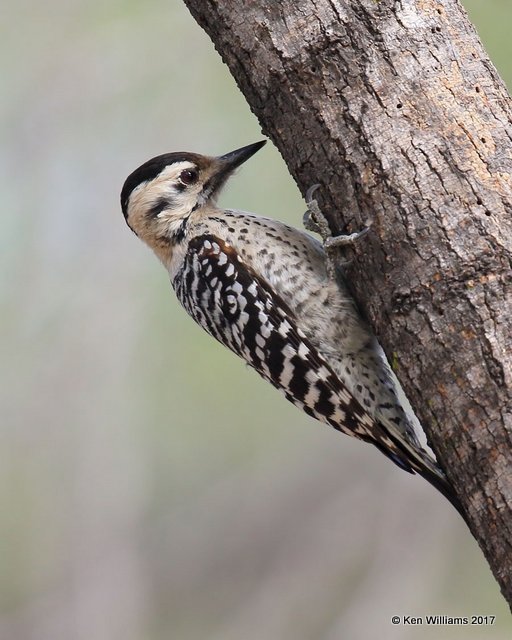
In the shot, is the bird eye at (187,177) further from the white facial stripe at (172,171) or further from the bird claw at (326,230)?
the bird claw at (326,230)

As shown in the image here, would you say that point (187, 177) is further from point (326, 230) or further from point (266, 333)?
point (326, 230)

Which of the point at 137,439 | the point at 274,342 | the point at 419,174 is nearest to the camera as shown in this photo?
the point at 419,174

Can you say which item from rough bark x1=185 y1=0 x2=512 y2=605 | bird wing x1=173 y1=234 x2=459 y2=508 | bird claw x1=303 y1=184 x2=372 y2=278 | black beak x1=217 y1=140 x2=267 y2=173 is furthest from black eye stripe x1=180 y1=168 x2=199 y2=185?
rough bark x1=185 y1=0 x2=512 y2=605

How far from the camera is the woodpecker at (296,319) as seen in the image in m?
4.04

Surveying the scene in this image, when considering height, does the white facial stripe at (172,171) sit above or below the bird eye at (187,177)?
above

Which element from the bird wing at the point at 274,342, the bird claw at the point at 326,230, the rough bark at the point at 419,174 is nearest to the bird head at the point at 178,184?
the bird wing at the point at 274,342

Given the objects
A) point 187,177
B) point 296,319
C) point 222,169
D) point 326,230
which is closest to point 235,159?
point 222,169

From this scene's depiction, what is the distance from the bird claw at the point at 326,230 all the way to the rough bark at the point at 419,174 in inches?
1.3

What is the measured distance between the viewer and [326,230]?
3705 millimetres

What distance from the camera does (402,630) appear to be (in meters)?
7.61

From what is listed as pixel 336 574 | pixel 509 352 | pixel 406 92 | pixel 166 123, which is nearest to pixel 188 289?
pixel 406 92

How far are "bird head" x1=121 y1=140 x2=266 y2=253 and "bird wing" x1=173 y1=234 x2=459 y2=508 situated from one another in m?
0.34

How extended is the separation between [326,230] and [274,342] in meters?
0.69

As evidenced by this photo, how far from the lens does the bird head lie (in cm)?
493
